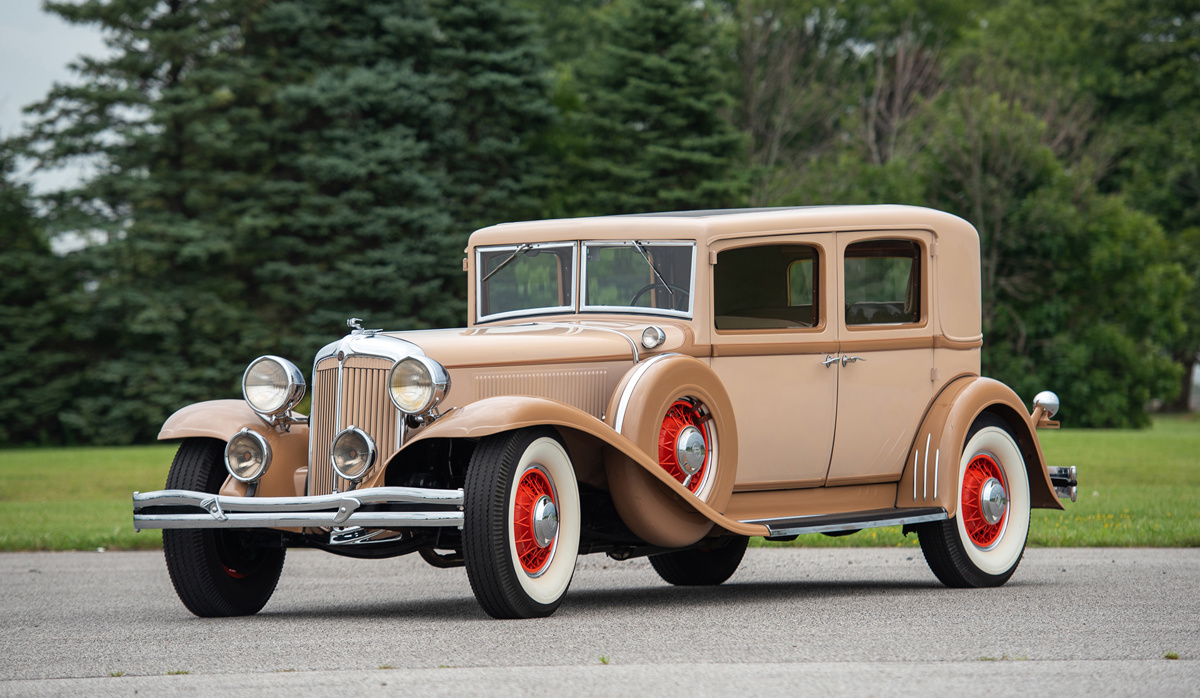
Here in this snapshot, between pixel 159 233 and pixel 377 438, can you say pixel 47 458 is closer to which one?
pixel 159 233

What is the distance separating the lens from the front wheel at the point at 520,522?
6.51 m

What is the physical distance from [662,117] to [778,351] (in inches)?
1072

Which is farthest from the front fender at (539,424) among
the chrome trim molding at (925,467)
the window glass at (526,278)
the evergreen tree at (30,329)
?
the evergreen tree at (30,329)

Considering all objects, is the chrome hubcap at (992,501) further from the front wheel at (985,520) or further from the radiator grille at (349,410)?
the radiator grille at (349,410)

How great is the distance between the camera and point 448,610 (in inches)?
299

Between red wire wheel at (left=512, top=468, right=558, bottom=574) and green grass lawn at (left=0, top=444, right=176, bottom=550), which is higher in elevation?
red wire wheel at (left=512, top=468, right=558, bottom=574)

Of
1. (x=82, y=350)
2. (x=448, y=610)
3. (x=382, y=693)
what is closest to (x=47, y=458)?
(x=82, y=350)

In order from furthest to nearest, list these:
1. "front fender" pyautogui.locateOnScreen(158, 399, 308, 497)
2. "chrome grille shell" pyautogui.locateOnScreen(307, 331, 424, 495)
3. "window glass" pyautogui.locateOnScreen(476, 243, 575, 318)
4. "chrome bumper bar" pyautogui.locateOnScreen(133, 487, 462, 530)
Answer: "window glass" pyautogui.locateOnScreen(476, 243, 575, 318), "front fender" pyautogui.locateOnScreen(158, 399, 308, 497), "chrome grille shell" pyautogui.locateOnScreen(307, 331, 424, 495), "chrome bumper bar" pyautogui.locateOnScreen(133, 487, 462, 530)

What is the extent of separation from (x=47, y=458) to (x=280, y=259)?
→ 866 centimetres

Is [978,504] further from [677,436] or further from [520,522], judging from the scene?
[520,522]

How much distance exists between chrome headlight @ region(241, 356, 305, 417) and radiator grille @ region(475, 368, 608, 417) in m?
1.04

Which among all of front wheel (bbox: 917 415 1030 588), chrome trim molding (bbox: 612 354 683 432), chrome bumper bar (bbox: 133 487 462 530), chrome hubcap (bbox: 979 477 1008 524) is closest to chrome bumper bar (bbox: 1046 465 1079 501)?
front wheel (bbox: 917 415 1030 588)

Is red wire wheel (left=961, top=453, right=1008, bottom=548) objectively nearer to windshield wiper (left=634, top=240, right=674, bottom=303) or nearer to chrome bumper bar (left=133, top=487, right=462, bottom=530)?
windshield wiper (left=634, top=240, right=674, bottom=303)

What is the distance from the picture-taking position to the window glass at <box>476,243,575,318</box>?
8469mm
